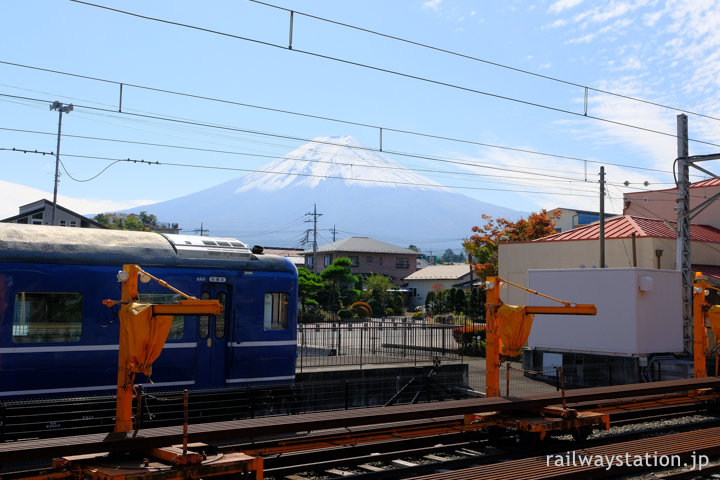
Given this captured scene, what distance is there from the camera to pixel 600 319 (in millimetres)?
20188

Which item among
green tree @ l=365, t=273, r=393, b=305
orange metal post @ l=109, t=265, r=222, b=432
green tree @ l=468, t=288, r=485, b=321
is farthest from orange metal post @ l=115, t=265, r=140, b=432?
green tree @ l=365, t=273, r=393, b=305

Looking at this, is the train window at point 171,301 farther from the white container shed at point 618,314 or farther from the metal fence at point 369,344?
the white container shed at point 618,314

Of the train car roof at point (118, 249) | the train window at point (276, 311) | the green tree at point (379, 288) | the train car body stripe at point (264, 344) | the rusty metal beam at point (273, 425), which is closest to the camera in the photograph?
the rusty metal beam at point (273, 425)

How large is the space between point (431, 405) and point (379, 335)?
10535 mm

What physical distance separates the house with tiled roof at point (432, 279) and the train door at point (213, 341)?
61319 millimetres

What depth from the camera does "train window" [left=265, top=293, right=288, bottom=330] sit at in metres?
14.5

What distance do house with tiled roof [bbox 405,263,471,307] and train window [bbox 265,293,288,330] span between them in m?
60.3

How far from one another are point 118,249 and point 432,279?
66269mm

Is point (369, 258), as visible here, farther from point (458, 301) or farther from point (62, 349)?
point (62, 349)

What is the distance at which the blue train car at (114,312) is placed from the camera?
11.5 meters

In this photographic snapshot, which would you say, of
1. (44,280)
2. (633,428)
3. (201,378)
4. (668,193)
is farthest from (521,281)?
(44,280)

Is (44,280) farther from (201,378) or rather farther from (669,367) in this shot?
(669,367)

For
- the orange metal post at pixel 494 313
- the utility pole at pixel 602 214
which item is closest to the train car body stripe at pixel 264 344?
the orange metal post at pixel 494 313

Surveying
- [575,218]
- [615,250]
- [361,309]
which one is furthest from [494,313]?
[575,218]
